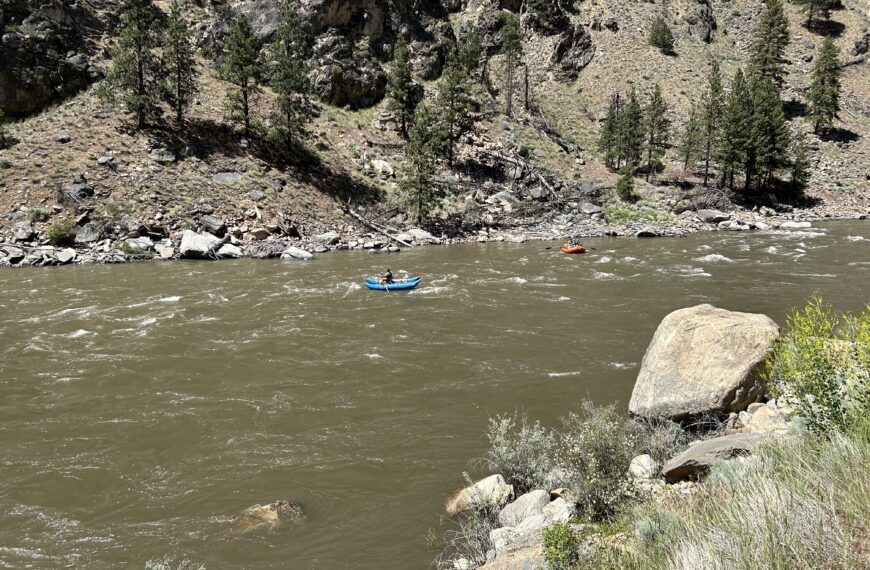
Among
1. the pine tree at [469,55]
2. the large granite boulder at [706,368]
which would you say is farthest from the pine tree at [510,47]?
the large granite boulder at [706,368]

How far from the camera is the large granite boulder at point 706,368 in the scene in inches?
352

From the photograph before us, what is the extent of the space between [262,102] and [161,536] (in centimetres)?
5501

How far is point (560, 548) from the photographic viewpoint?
4.56 m

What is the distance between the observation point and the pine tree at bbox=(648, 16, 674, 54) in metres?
81.4

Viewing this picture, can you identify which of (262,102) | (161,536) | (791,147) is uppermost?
(262,102)

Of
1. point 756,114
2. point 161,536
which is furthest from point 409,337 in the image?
point 756,114

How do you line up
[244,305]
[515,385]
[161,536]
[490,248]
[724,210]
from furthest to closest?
1. [724,210]
2. [490,248]
3. [244,305]
4. [515,385]
5. [161,536]

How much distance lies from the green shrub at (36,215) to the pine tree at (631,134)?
Answer: 2237 inches

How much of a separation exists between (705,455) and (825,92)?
8281 cm

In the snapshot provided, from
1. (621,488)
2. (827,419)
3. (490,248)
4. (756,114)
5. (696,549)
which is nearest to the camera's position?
(696,549)

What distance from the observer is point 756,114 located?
187ft

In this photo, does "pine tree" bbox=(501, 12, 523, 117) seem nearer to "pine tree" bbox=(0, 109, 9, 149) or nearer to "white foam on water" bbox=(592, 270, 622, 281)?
"white foam on water" bbox=(592, 270, 622, 281)

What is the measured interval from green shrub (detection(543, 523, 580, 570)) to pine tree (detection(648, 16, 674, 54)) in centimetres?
9487

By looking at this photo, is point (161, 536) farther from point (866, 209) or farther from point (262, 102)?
point (866, 209)
